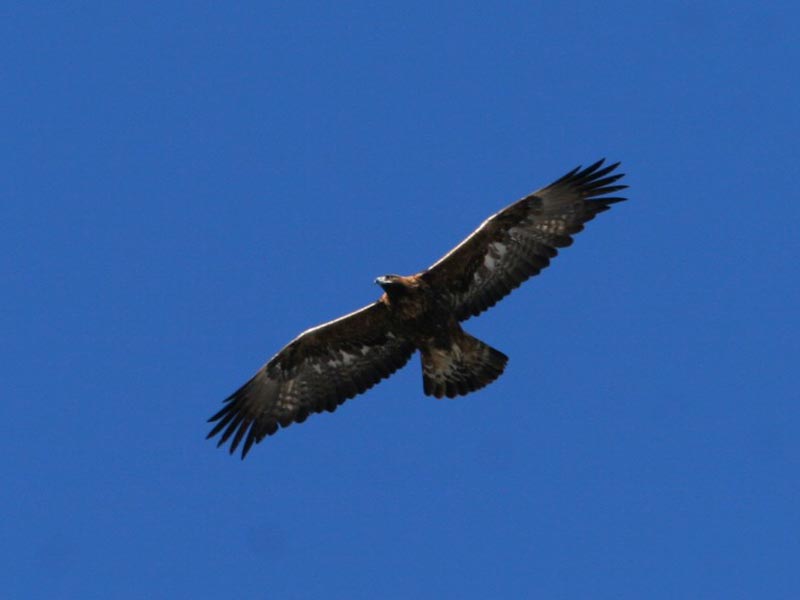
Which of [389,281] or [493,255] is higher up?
[493,255]

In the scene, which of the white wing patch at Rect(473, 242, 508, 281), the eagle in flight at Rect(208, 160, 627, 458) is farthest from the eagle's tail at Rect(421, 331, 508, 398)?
the white wing patch at Rect(473, 242, 508, 281)

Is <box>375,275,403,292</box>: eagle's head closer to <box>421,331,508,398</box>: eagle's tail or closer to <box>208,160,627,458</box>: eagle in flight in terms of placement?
<box>208,160,627,458</box>: eagle in flight

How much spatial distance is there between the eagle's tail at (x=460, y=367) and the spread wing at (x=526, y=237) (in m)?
0.44

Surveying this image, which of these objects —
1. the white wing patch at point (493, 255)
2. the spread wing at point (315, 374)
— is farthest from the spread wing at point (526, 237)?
the spread wing at point (315, 374)

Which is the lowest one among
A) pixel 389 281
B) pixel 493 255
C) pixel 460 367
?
pixel 460 367

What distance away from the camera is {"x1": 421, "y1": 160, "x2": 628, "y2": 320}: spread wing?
17.3 m

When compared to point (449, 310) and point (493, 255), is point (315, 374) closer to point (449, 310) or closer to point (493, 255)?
point (449, 310)

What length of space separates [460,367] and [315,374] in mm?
1797

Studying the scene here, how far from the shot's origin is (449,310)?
17328 mm

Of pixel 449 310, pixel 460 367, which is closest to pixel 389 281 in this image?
pixel 449 310

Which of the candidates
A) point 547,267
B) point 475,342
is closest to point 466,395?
point 475,342

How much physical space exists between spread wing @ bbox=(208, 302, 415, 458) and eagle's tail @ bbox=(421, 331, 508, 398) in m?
0.39

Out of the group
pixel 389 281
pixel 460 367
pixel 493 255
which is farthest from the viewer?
pixel 460 367

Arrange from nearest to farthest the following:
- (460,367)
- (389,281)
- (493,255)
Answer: (389,281), (493,255), (460,367)
